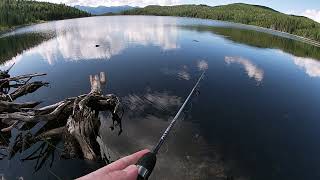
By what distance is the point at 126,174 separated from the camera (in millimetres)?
4617

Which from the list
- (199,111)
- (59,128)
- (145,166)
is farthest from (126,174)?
(199,111)

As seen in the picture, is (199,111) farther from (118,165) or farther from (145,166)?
(118,165)

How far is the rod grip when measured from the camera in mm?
4945

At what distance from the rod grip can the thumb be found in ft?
0.44

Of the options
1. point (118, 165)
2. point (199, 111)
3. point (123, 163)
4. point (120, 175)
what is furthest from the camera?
point (199, 111)

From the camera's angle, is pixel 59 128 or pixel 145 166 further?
pixel 59 128

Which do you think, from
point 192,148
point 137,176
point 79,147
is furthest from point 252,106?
point 137,176

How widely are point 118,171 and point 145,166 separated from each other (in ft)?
2.14

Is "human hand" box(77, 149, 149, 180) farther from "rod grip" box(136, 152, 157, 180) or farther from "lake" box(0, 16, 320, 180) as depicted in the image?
"lake" box(0, 16, 320, 180)

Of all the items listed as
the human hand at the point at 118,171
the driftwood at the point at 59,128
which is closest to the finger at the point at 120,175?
the human hand at the point at 118,171

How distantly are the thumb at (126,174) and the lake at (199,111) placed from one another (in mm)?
10990

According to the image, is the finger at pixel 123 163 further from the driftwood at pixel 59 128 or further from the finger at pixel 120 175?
the driftwood at pixel 59 128

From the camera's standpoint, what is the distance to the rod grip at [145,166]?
4.95 meters

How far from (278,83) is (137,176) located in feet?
120
